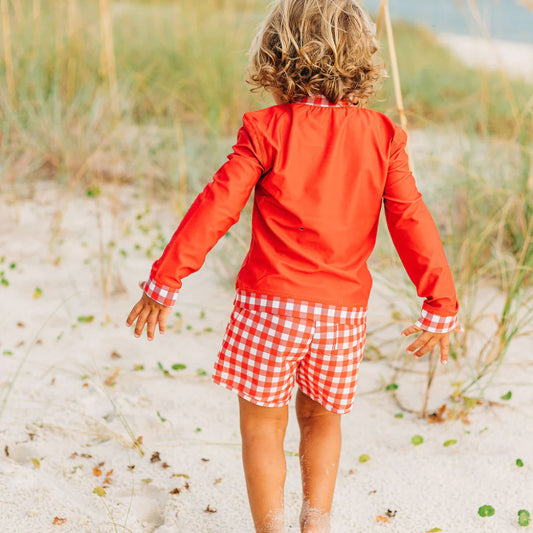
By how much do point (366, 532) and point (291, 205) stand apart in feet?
2.93

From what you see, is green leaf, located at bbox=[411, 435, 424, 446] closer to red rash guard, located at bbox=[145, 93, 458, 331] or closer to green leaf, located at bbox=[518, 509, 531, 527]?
green leaf, located at bbox=[518, 509, 531, 527]

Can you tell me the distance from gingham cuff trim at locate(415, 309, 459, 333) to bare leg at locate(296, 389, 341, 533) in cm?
32

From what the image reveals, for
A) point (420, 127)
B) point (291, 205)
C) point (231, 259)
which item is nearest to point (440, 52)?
point (420, 127)

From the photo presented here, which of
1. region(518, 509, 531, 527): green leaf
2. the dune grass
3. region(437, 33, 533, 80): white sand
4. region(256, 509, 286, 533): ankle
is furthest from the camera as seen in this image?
region(437, 33, 533, 80): white sand

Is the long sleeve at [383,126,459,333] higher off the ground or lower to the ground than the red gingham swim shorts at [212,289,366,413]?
higher

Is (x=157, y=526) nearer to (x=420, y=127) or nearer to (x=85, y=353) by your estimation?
(x=85, y=353)

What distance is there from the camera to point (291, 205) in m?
1.47

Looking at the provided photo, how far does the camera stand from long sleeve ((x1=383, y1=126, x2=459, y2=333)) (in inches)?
59.8

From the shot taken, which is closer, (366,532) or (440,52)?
(366,532)

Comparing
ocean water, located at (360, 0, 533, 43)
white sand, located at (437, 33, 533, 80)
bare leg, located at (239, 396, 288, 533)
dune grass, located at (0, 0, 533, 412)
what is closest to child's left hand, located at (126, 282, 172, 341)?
bare leg, located at (239, 396, 288, 533)

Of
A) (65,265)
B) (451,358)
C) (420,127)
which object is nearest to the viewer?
(451,358)

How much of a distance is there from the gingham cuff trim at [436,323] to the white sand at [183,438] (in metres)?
0.58

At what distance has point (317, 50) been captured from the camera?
1470 mm

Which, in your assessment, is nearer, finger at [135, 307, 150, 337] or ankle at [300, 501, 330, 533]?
finger at [135, 307, 150, 337]
